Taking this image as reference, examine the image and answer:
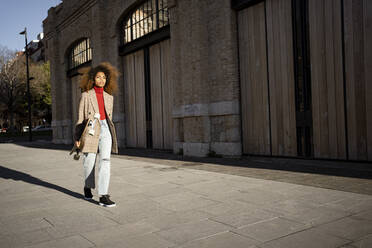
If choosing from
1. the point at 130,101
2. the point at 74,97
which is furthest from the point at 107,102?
the point at 74,97

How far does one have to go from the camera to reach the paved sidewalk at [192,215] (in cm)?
275

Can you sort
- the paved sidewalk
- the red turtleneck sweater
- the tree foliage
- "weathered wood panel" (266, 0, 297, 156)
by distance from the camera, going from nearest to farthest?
the paved sidewalk, the red turtleneck sweater, "weathered wood panel" (266, 0, 297, 156), the tree foliage

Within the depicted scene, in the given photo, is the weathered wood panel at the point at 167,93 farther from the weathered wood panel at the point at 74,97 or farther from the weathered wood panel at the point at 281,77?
the weathered wood panel at the point at 74,97

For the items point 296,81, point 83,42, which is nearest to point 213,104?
point 296,81

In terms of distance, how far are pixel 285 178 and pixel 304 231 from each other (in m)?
2.80

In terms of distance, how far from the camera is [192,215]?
3492 millimetres

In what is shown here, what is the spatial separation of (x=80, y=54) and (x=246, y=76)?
12.0 meters

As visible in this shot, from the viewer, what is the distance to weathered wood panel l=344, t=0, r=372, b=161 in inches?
260

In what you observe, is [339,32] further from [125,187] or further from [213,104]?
[125,187]

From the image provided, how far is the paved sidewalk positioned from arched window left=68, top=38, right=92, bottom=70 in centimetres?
1243

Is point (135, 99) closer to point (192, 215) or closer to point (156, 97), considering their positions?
point (156, 97)

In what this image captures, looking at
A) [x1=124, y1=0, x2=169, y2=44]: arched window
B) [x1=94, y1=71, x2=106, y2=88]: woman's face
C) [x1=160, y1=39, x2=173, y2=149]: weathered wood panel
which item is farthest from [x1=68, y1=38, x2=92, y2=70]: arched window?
[x1=94, y1=71, x2=106, y2=88]: woman's face

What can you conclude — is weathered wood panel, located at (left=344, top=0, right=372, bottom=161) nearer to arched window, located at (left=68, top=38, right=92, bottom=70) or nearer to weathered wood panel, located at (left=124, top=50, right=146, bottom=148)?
weathered wood panel, located at (left=124, top=50, right=146, bottom=148)

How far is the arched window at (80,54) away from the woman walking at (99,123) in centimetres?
1312
